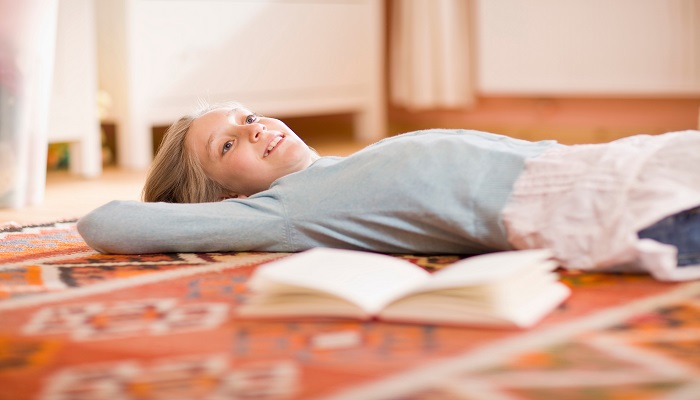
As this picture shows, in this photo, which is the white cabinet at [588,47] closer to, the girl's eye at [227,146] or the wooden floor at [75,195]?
the wooden floor at [75,195]

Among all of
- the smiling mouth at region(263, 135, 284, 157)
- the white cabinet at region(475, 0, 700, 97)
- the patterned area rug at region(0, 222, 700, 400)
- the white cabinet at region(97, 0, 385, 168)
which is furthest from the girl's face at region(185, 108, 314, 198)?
the white cabinet at region(475, 0, 700, 97)

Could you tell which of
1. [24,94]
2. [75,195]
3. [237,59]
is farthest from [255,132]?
[237,59]

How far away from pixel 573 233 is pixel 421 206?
215 millimetres

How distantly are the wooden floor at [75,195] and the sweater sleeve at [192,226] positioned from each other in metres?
0.49

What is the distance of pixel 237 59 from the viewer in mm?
3143

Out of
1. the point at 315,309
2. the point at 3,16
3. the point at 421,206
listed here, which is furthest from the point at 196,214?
the point at 3,16

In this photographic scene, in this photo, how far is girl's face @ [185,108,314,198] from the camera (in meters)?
1.57

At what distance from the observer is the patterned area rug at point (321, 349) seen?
33.8 inches

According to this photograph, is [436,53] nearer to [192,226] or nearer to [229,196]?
[229,196]

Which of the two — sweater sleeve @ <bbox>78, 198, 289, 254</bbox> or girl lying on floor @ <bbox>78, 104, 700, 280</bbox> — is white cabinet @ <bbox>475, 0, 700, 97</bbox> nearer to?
girl lying on floor @ <bbox>78, 104, 700, 280</bbox>

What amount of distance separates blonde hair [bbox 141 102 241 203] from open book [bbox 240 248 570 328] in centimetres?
53

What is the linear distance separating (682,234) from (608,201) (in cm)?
10

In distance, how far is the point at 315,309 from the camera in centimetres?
105

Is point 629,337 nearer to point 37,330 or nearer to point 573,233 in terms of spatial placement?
point 573,233
